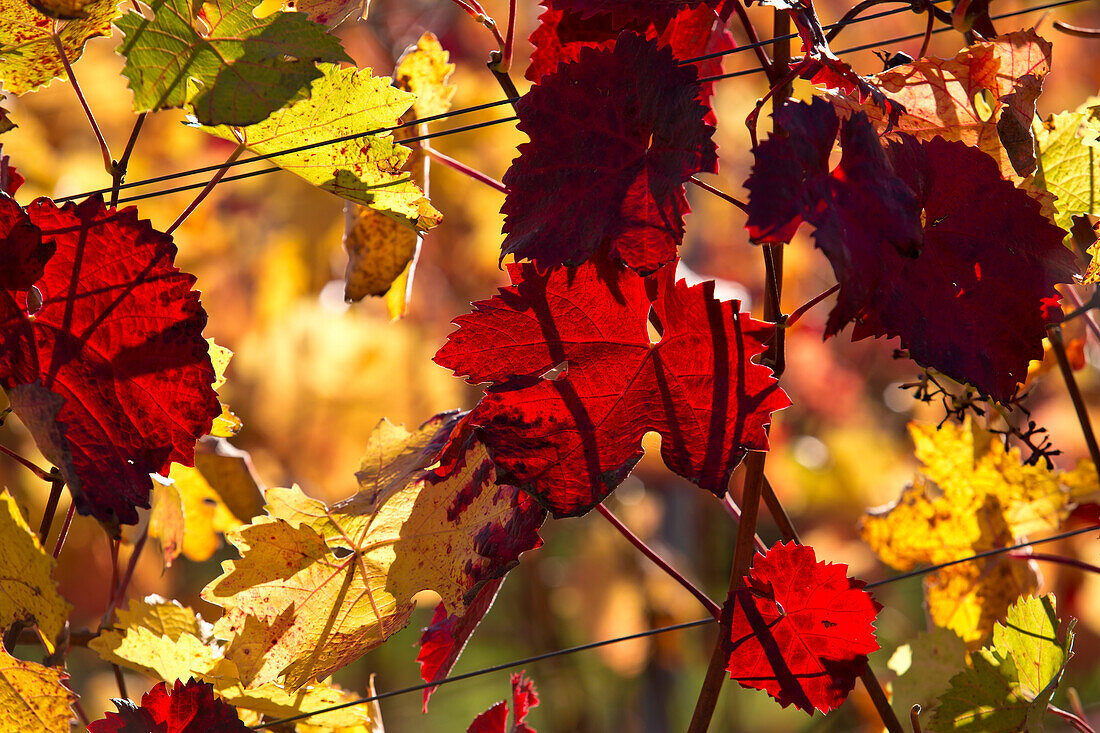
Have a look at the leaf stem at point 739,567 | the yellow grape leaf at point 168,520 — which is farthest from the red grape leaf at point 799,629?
the yellow grape leaf at point 168,520

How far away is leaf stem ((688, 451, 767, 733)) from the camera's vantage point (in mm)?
380

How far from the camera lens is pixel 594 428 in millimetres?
337

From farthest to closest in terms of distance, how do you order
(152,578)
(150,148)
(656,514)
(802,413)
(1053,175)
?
(802,413)
(656,514)
(150,148)
(152,578)
(1053,175)

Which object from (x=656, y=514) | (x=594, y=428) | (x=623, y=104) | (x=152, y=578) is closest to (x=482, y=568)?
(x=594, y=428)

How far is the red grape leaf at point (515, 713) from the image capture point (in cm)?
44

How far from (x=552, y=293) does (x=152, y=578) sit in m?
2.21

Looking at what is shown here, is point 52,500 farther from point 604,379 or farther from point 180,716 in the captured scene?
point 604,379

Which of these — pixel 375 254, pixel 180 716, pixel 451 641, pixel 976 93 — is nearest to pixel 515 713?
pixel 451 641

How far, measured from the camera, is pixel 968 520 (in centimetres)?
58

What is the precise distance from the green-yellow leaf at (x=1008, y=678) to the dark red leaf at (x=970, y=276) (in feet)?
0.53

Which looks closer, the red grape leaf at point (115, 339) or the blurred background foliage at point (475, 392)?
the red grape leaf at point (115, 339)

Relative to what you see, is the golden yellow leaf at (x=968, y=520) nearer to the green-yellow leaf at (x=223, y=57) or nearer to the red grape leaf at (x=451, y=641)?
the red grape leaf at (x=451, y=641)

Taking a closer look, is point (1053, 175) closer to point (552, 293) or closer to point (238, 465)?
point (552, 293)

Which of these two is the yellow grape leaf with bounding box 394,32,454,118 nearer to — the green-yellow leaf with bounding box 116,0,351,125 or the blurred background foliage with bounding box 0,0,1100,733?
the green-yellow leaf with bounding box 116,0,351,125
